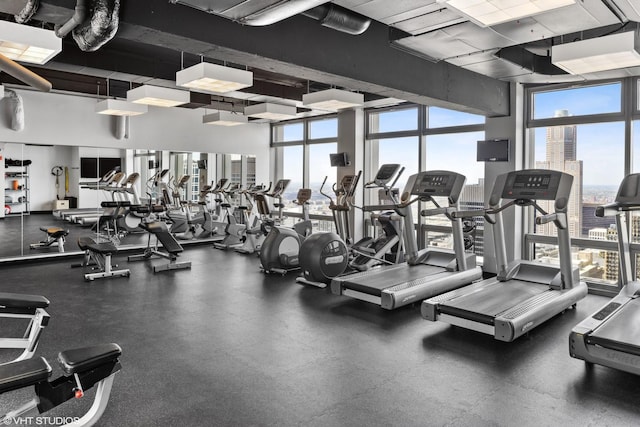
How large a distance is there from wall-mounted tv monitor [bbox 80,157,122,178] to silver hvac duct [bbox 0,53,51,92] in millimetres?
8450

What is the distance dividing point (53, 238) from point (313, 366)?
639 cm

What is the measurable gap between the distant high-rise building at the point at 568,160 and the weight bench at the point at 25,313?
6.25m

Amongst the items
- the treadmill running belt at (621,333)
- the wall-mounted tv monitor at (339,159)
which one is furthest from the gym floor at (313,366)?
the wall-mounted tv monitor at (339,159)

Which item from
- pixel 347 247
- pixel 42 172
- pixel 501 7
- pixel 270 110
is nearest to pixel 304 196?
pixel 270 110

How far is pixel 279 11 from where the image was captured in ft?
9.94

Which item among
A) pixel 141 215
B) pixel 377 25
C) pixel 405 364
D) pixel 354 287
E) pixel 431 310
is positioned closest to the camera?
pixel 405 364

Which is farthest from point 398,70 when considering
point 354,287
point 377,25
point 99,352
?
point 99,352

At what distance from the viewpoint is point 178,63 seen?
7.12 metres

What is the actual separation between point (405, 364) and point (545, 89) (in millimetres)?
4962

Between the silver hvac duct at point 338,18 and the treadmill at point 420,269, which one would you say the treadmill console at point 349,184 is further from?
the silver hvac duct at point 338,18

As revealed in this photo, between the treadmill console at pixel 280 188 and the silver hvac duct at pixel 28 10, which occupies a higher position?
the silver hvac duct at pixel 28 10

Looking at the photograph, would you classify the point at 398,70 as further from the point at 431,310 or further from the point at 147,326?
the point at 147,326

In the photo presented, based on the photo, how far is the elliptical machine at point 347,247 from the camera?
6.00 metres

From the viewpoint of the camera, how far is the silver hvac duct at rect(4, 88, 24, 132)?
7.49 m
